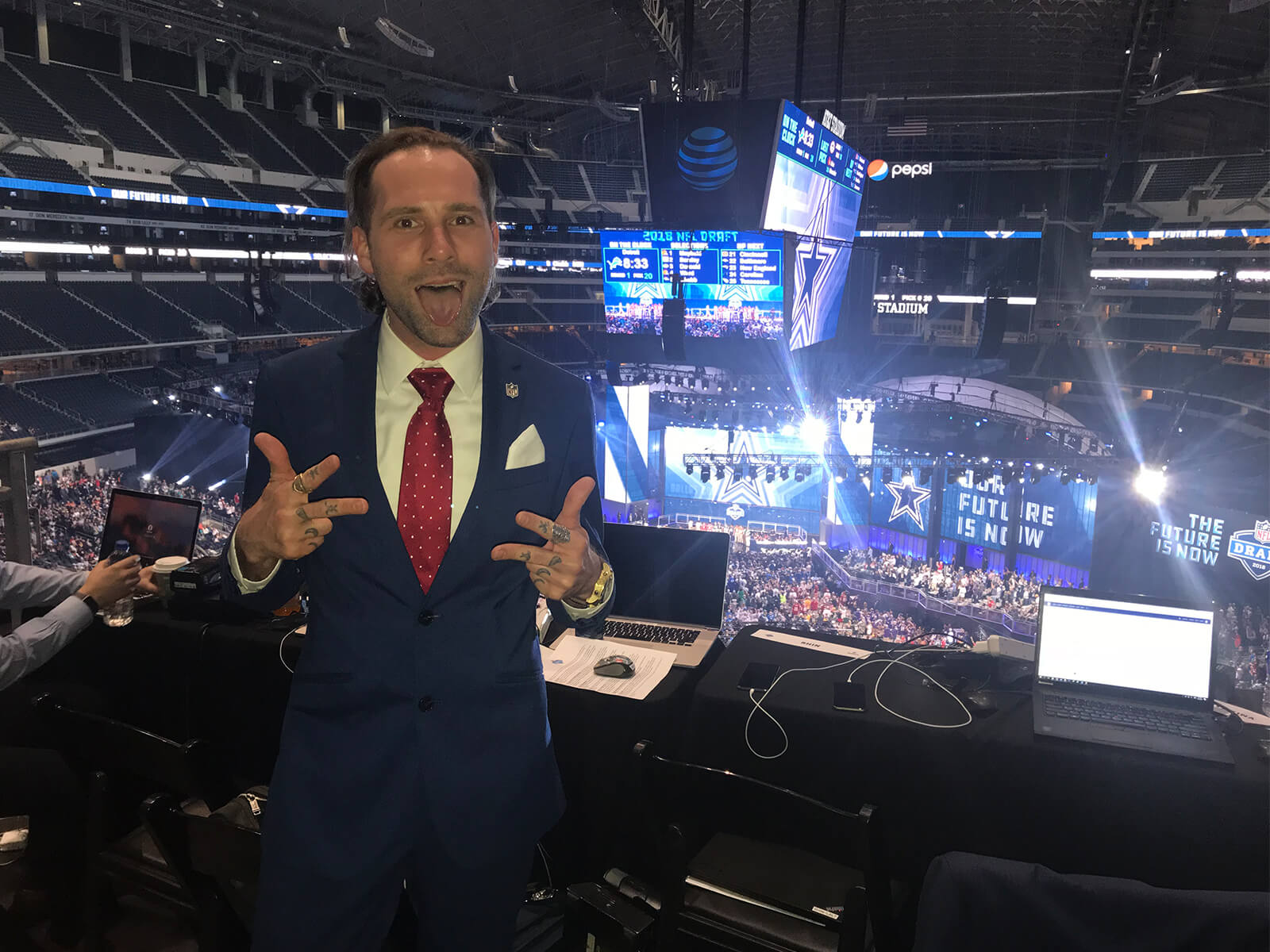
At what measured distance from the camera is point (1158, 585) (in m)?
11.3

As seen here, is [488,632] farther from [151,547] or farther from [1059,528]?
[1059,528]

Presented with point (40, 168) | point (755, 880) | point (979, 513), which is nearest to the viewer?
point (755, 880)

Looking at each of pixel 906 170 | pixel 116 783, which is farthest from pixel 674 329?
pixel 906 170

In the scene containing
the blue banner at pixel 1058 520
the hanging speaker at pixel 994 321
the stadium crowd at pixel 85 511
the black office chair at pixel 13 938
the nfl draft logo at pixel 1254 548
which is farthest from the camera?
the hanging speaker at pixel 994 321

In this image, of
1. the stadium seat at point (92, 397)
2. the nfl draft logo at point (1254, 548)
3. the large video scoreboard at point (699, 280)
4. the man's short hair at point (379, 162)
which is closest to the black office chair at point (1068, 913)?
the man's short hair at point (379, 162)

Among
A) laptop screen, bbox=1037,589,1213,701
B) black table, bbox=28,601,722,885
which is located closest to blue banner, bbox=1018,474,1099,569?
laptop screen, bbox=1037,589,1213,701

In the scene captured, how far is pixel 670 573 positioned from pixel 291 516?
2.15 m

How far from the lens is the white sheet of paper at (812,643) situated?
9.16ft

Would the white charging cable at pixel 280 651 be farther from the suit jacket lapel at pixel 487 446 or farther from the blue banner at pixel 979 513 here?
the blue banner at pixel 979 513

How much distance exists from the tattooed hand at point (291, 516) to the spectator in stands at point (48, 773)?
1.76m

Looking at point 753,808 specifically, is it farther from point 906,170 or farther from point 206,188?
point 206,188

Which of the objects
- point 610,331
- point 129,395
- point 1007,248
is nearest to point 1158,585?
point 610,331

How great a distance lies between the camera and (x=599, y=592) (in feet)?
4.51

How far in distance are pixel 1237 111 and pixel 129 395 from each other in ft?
80.8
